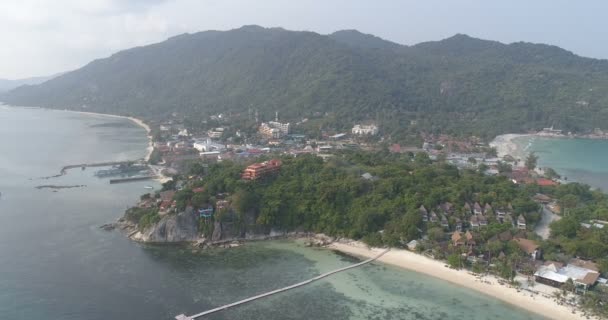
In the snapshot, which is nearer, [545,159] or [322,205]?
[322,205]

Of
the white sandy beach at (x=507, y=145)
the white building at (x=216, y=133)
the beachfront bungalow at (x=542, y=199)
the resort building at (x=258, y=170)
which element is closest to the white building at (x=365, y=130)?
the white sandy beach at (x=507, y=145)

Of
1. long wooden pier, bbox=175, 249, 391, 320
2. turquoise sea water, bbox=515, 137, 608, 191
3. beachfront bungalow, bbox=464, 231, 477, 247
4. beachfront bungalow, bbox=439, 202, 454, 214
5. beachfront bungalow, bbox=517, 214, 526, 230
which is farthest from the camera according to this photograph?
turquoise sea water, bbox=515, 137, 608, 191

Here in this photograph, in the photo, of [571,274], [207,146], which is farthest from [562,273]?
[207,146]

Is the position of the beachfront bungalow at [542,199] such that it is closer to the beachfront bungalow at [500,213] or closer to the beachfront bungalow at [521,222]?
the beachfront bungalow at [500,213]

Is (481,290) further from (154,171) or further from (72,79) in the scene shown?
(72,79)

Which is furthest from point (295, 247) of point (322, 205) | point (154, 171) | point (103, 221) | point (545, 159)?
point (545, 159)

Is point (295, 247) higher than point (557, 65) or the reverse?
the reverse

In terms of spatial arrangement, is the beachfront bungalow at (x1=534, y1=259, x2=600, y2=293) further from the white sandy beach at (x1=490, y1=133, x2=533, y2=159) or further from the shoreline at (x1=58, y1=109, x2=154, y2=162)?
the shoreline at (x1=58, y1=109, x2=154, y2=162)

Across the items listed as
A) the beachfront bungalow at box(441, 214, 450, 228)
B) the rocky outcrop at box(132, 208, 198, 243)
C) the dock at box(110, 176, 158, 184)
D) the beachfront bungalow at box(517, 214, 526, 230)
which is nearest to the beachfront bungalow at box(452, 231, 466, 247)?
the beachfront bungalow at box(441, 214, 450, 228)
